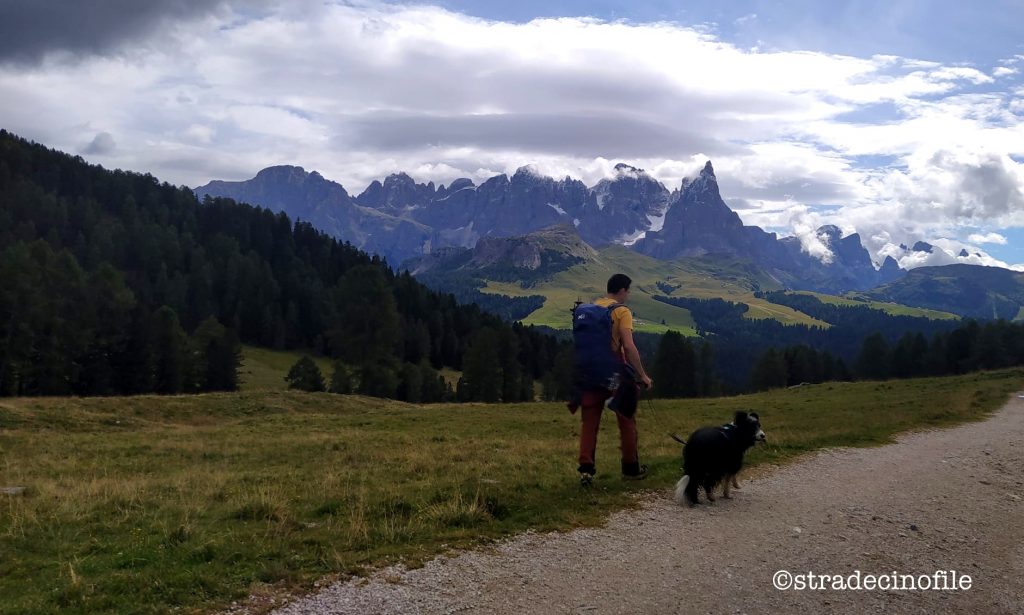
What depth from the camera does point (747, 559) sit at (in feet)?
27.6

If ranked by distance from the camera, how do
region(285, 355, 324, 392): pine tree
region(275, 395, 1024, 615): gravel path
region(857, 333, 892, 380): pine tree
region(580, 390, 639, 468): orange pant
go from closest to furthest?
region(275, 395, 1024, 615): gravel path < region(580, 390, 639, 468): orange pant < region(285, 355, 324, 392): pine tree < region(857, 333, 892, 380): pine tree

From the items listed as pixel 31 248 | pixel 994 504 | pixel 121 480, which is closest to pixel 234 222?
pixel 31 248

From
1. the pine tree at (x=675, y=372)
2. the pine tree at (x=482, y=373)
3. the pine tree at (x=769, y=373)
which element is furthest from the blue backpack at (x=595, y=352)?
the pine tree at (x=769, y=373)

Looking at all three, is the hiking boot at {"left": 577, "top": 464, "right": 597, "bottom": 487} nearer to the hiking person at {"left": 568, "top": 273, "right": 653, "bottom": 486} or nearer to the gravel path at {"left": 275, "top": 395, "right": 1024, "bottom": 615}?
the hiking person at {"left": 568, "top": 273, "right": 653, "bottom": 486}

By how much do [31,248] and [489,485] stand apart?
298 ft

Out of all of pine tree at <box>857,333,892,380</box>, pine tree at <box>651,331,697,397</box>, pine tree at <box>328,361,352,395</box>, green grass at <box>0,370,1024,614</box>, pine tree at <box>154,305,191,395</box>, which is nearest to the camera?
green grass at <box>0,370,1024,614</box>

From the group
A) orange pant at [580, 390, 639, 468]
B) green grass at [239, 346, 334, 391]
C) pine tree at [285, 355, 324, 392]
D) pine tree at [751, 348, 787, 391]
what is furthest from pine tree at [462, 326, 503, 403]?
orange pant at [580, 390, 639, 468]

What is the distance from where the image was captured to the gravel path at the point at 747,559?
700cm

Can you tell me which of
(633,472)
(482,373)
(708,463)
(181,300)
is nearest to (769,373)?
(482,373)

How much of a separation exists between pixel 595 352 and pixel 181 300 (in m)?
123

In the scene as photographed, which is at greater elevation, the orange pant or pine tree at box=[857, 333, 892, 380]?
the orange pant

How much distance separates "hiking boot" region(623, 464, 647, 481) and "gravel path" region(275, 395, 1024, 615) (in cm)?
106

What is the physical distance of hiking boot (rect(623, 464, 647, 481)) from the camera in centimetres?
1257

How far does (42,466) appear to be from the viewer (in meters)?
17.6
